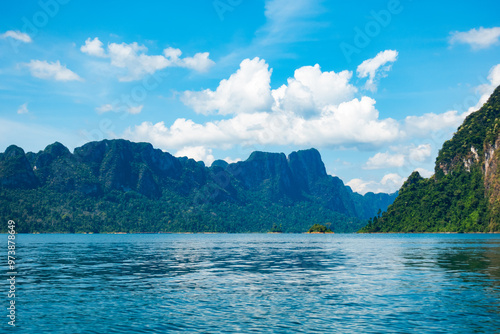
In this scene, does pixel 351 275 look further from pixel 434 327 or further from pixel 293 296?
pixel 434 327

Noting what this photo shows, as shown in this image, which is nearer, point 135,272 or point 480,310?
point 480,310

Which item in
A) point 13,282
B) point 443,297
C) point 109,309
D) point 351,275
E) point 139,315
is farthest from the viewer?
point 351,275

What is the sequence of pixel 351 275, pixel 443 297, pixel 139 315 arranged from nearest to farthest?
pixel 139 315, pixel 443 297, pixel 351 275

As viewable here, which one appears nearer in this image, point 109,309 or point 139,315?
point 139,315

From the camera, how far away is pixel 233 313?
29328 millimetres

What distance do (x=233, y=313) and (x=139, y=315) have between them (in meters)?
6.26

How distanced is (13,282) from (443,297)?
4107 cm

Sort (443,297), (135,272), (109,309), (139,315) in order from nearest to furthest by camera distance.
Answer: (139,315) < (109,309) < (443,297) < (135,272)

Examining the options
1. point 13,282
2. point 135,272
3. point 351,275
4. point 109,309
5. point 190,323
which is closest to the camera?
point 190,323

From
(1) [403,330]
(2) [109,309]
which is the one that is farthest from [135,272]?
(1) [403,330]

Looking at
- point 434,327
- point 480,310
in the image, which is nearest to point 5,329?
point 434,327

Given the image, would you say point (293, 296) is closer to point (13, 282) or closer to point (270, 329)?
point (270, 329)

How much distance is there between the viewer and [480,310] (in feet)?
96.1

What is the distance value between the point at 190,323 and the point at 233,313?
3.90m
